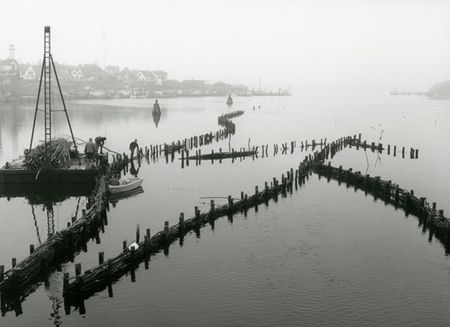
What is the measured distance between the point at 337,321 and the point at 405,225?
16412 mm

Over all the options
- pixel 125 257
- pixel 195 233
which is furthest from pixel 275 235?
pixel 125 257

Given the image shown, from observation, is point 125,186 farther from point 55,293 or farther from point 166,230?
point 55,293

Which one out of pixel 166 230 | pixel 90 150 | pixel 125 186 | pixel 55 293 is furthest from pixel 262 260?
pixel 90 150

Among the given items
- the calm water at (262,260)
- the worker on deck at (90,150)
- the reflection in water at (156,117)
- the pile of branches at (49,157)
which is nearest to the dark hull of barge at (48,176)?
the pile of branches at (49,157)

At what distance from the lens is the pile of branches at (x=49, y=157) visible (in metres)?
44.4

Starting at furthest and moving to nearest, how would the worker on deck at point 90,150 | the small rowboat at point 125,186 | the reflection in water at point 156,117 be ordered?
1. the reflection in water at point 156,117
2. the worker on deck at point 90,150
3. the small rowboat at point 125,186

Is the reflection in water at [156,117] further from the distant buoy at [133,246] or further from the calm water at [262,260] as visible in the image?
the distant buoy at [133,246]

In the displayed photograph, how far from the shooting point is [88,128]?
102 meters

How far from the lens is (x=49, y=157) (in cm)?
4441

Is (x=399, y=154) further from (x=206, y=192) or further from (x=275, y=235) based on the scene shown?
(x=275, y=235)

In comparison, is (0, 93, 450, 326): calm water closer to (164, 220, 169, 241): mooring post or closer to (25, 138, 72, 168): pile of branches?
(164, 220, 169, 241): mooring post

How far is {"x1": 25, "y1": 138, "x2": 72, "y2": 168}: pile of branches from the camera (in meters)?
→ 44.4

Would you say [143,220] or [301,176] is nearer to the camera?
[143,220]

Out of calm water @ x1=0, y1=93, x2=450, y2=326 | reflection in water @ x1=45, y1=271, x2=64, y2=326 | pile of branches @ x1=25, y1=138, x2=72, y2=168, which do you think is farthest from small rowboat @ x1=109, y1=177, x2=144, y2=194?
reflection in water @ x1=45, y1=271, x2=64, y2=326
